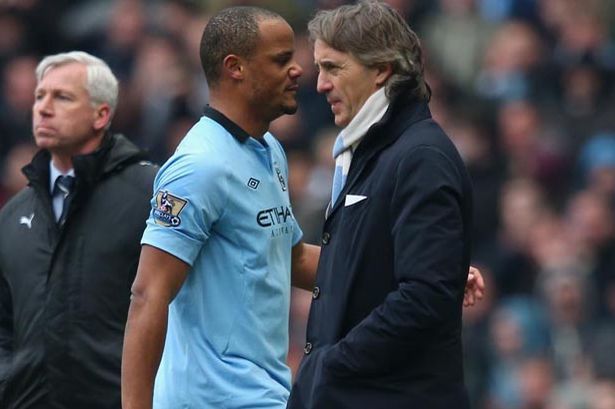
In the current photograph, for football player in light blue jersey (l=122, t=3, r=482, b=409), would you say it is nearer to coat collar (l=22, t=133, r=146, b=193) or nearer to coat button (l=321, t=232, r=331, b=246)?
coat button (l=321, t=232, r=331, b=246)

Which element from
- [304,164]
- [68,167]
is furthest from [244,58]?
[304,164]

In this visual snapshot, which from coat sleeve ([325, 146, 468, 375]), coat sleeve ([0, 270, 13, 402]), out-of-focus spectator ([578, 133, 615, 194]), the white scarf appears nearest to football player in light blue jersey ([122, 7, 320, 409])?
the white scarf

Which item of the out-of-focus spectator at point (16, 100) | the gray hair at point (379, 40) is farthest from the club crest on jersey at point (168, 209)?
the out-of-focus spectator at point (16, 100)

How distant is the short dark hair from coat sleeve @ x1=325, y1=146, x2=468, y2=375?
822mm

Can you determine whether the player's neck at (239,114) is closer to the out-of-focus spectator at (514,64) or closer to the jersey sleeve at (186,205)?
the jersey sleeve at (186,205)

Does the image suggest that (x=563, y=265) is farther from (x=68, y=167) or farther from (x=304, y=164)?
(x=68, y=167)

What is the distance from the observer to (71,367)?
630 centimetres

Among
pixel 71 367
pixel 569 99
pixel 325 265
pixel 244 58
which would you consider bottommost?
pixel 71 367

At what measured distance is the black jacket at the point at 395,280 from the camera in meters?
5.14

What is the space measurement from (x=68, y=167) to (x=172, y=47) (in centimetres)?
753

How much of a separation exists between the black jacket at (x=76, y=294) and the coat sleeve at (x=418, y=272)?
131 centimetres

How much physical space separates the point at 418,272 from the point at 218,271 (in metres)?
0.87

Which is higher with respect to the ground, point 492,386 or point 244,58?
point 244,58

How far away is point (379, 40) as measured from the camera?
5.38 m
